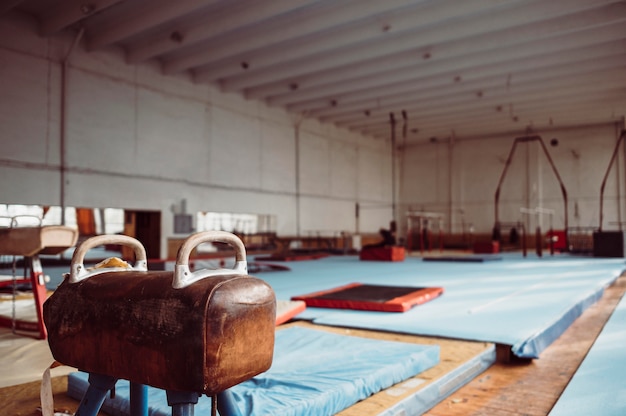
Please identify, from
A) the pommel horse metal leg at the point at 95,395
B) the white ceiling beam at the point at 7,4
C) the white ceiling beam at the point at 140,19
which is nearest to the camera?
the pommel horse metal leg at the point at 95,395

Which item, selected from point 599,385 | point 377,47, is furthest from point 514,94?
point 599,385

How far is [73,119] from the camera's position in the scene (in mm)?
11594

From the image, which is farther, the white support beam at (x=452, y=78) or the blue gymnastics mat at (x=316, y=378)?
the white support beam at (x=452, y=78)

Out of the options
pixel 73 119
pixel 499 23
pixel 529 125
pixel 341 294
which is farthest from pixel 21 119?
pixel 529 125

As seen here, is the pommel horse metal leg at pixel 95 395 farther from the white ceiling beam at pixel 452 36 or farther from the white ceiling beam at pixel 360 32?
the white ceiling beam at pixel 452 36

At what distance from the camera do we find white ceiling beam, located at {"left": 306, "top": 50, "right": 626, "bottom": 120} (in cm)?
1312

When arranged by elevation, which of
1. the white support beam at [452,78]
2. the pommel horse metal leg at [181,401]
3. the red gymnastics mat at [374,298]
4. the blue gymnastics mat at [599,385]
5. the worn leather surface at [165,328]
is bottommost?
the blue gymnastics mat at [599,385]

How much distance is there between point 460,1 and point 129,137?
8.48 meters

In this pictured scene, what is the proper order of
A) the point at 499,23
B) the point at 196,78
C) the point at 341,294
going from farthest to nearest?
the point at 196,78, the point at 499,23, the point at 341,294

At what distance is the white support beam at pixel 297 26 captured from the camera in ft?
33.0

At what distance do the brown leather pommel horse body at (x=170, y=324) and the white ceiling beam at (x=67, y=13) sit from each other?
906 centimetres

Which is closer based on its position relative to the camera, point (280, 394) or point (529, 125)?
point (280, 394)

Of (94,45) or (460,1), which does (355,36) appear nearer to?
(460,1)

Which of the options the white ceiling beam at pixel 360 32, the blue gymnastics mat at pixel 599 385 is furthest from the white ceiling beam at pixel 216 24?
the blue gymnastics mat at pixel 599 385
